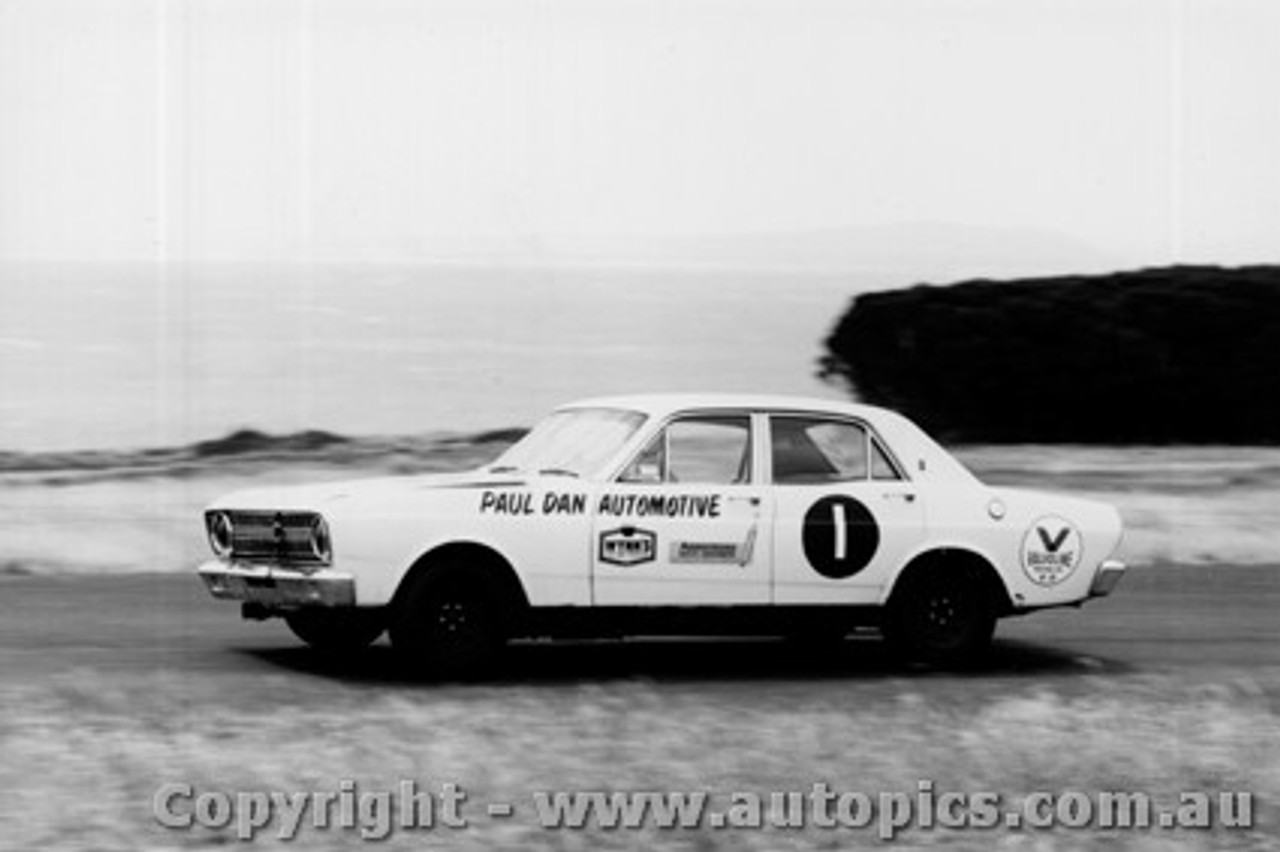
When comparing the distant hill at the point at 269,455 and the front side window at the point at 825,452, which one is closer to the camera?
the front side window at the point at 825,452

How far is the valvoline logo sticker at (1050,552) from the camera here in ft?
45.7

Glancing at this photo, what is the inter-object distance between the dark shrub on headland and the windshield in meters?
1.75

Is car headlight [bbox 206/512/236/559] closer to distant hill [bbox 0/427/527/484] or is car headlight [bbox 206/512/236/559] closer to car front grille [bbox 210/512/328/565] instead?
car front grille [bbox 210/512/328/565]

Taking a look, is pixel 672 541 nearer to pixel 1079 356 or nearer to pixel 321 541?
pixel 321 541

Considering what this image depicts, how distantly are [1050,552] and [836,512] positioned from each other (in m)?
1.03

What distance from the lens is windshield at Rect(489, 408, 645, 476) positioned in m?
13.6

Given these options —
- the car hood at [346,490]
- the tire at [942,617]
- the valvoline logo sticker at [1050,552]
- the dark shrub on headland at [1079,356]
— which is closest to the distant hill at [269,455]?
the car hood at [346,490]

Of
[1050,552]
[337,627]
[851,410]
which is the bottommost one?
[337,627]

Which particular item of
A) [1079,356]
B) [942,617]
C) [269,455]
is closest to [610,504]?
[942,617]

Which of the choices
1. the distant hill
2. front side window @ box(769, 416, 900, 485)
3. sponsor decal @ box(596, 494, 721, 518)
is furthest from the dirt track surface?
front side window @ box(769, 416, 900, 485)

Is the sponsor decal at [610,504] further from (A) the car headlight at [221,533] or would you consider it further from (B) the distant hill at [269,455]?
(B) the distant hill at [269,455]

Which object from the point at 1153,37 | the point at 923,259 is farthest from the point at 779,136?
the point at 1153,37

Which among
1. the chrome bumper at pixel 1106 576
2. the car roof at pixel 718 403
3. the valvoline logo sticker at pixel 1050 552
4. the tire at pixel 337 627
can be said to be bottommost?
the tire at pixel 337 627

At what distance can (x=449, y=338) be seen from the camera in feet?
49.9
